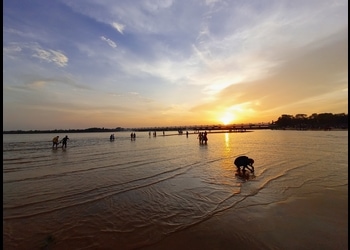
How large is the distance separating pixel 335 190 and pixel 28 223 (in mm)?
12140

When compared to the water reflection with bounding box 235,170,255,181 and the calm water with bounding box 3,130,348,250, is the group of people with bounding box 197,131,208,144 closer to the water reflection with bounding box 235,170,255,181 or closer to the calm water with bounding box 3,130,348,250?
the water reflection with bounding box 235,170,255,181

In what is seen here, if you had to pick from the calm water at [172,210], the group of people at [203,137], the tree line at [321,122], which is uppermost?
the tree line at [321,122]

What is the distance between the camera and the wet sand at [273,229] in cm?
557

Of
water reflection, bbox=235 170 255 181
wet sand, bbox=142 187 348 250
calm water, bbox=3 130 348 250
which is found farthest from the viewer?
water reflection, bbox=235 170 255 181

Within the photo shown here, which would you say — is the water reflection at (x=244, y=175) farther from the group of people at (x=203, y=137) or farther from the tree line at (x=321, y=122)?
the tree line at (x=321, y=122)

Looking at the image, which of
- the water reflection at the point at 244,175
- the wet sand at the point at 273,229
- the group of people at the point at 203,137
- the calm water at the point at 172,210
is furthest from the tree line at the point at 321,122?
the wet sand at the point at 273,229

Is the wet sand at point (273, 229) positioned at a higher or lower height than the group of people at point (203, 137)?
lower

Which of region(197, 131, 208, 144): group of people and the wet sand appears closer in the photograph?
the wet sand

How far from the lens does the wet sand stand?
18.3 feet

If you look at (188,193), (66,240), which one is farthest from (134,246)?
(188,193)

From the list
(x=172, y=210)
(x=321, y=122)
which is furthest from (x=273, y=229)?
(x=321, y=122)

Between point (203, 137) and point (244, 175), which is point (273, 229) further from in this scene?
point (203, 137)

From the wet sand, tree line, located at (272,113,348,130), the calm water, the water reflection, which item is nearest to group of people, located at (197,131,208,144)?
the water reflection

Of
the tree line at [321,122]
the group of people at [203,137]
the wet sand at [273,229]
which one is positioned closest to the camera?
the wet sand at [273,229]
